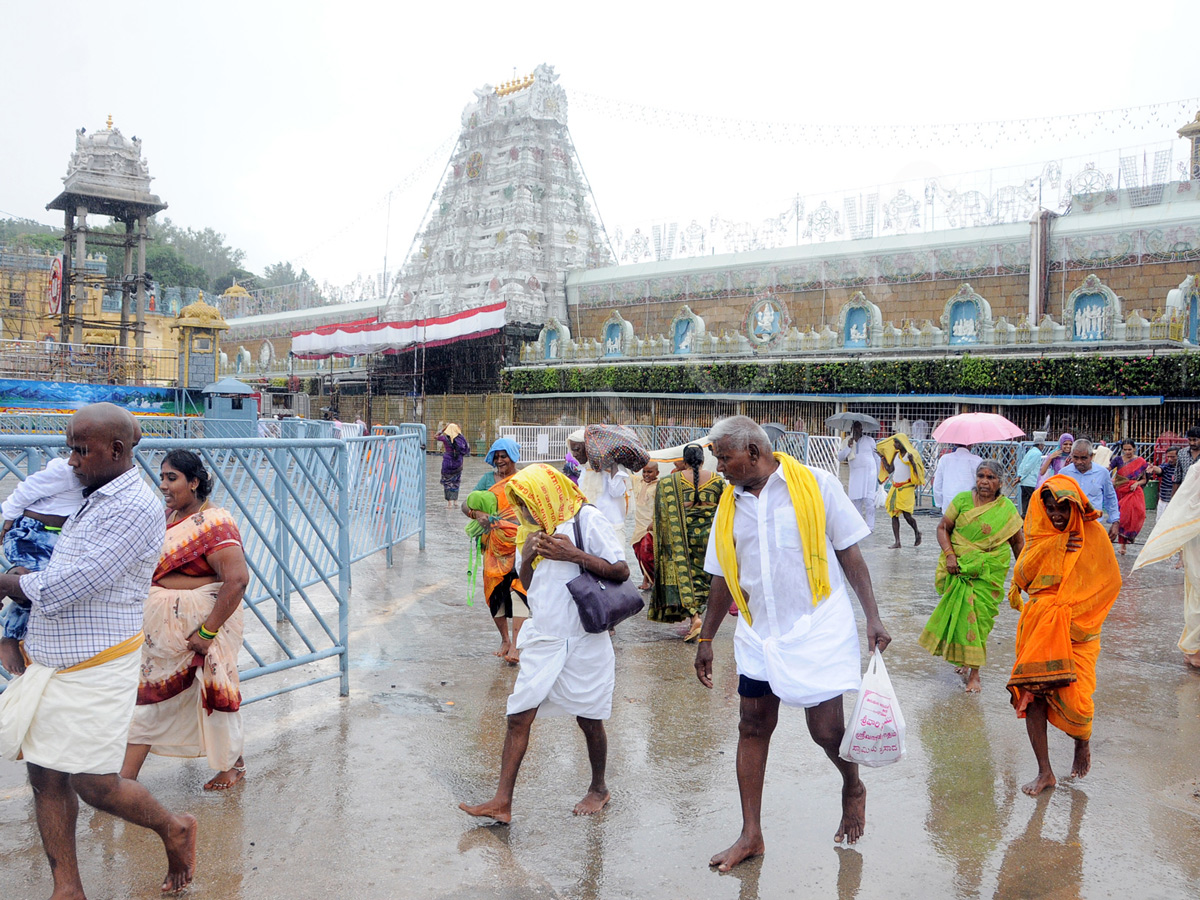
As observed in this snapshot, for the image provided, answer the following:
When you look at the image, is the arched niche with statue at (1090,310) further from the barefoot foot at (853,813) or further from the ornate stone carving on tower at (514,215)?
the barefoot foot at (853,813)

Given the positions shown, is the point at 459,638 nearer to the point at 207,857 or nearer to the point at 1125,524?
the point at 207,857

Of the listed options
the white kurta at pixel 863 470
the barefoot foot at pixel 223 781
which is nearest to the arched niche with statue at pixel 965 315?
the white kurta at pixel 863 470

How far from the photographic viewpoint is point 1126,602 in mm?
8000

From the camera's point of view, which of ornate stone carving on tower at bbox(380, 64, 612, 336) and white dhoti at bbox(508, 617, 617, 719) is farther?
ornate stone carving on tower at bbox(380, 64, 612, 336)

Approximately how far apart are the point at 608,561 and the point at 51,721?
6.27 ft

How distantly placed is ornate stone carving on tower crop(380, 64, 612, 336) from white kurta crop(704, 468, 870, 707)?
88.5 feet

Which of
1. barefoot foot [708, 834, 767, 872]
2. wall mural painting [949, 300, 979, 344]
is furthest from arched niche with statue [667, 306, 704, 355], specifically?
barefoot foot [708, 834, 767, 872]

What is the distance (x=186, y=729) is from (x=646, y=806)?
1849 mm

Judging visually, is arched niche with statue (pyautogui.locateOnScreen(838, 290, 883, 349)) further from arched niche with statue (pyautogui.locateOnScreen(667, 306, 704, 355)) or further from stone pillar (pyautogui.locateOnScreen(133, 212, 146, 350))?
stone pillar (pyautogui.locateOnScreen(133, 212, 146, 350))

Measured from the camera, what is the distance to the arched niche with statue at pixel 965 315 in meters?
20.6

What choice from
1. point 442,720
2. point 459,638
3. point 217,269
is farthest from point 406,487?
point 217,269

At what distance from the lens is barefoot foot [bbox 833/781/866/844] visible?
3.32m

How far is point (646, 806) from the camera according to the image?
12.1 ft

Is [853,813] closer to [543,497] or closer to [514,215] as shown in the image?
[543,497]
